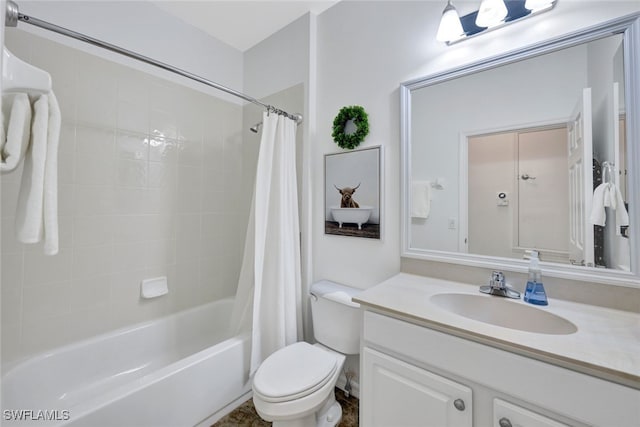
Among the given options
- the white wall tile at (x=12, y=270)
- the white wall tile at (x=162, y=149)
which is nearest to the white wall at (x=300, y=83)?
the white wall tile at (x=162, y=149)

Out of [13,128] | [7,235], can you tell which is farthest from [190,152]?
[13,128]

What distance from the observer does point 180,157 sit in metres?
2.03

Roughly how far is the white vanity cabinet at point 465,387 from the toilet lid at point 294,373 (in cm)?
24

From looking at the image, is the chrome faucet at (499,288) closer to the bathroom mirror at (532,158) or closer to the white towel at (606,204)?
the bathroom mirror at (532,158)

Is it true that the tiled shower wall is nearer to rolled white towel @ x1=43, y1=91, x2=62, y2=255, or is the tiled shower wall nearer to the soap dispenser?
rolled white towel @ x1=43, y1=91, x2=62, y2=255

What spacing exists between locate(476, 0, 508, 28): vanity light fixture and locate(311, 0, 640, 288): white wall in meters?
0.06

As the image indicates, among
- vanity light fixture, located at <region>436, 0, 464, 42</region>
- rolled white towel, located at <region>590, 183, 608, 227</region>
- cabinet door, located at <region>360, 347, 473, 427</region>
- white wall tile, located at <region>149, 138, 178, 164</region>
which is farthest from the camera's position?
white wall tile, located at <region>149, 138, 178, 164</region>

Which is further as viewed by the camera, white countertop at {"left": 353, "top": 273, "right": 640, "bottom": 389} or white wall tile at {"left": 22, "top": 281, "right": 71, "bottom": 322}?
white wall tile at {"left": 22, "top": 281, "right": 71, "bottom": 322}

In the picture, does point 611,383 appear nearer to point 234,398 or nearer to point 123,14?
point 234,398

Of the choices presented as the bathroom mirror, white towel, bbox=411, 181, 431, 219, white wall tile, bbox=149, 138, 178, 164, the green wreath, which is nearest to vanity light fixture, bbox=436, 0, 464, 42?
the bathroom mirror

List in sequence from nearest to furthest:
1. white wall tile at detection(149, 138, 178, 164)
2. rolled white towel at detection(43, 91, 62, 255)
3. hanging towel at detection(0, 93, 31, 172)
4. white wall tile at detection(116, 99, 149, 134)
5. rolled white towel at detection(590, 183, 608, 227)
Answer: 1. hanging towel at detection(0, 93, 31, 172)
2. rolled white towel at detection(43, 91, 62, 255)
3. rolled white towel at detection(590, 183, 608, 227)
4. white wall tile at detection(116, 99, 149, 134)
5. white wall tile at detection(149, 138, 178, 164)

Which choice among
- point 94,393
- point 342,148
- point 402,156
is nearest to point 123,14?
point 342,148

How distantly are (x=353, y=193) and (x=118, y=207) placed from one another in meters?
1.53

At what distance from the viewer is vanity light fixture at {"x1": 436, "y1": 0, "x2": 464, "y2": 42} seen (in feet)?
4.17
